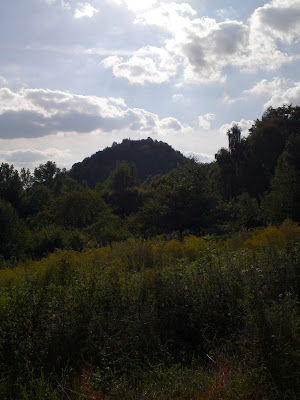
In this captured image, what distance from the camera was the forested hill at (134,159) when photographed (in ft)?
393

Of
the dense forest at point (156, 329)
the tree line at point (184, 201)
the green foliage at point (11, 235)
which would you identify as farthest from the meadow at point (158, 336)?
the green foliage at point (11, 235)

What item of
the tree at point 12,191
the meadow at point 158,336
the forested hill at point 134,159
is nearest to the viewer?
the meadow at point 158,336

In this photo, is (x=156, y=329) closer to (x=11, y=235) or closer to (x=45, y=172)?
(x=11, y=235)

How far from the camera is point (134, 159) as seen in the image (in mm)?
135375

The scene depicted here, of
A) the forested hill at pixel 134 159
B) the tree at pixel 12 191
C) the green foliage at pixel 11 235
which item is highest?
the forested hill at pixel 134 159

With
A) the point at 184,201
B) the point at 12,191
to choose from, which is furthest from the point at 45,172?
the point at 184,201

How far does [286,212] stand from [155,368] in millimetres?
16227

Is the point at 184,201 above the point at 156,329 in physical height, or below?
above

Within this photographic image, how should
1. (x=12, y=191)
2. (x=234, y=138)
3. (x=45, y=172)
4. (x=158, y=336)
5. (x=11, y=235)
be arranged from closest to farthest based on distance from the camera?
(x=158, y=336), (x=11, y=235), (x=234, y=138), (x=12, y=191), (x=45, y=172)

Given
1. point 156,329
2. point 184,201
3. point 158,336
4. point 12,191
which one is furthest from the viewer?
point 12,191

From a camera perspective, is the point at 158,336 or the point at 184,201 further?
the point at 184,201

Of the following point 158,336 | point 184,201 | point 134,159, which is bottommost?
point 158,336

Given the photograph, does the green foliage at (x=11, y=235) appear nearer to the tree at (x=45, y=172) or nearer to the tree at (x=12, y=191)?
the tree at (x=12, y=191)

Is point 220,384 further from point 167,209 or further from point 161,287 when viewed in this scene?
point 167,209
